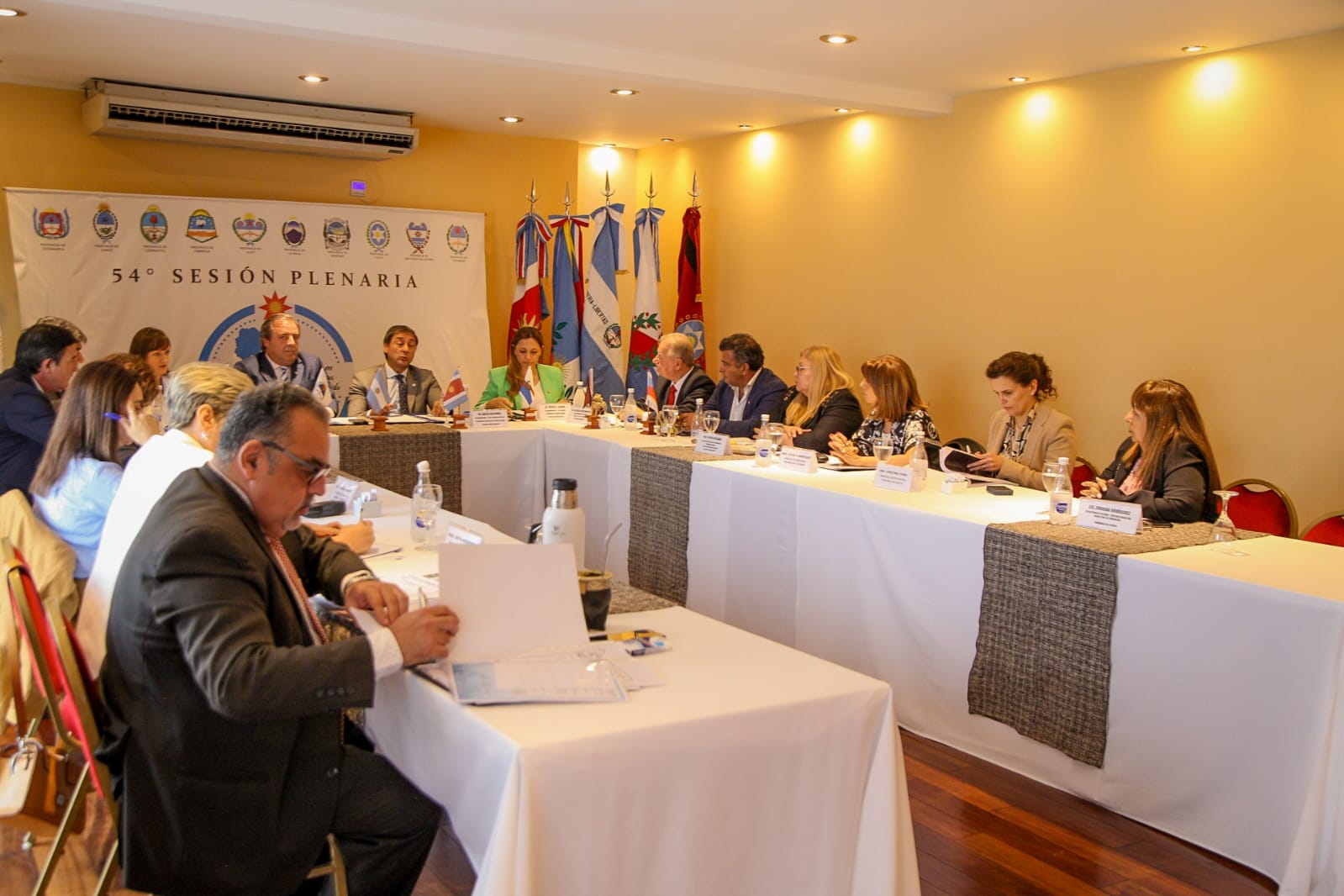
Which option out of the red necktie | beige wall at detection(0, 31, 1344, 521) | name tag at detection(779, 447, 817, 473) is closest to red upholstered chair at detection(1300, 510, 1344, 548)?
beige wall at detection(0, 31, 1344, 521)

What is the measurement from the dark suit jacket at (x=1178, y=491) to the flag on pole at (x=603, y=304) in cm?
490

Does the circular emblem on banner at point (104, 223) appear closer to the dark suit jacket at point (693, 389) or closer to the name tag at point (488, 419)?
the name tag at point (488, 419)

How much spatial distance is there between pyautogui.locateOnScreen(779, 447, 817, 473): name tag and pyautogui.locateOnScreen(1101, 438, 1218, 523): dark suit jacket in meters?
1.09

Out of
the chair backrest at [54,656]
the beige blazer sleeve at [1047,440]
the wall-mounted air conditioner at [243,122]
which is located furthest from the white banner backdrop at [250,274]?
the chair backrest at [54,656]

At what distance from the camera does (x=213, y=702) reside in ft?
5.20

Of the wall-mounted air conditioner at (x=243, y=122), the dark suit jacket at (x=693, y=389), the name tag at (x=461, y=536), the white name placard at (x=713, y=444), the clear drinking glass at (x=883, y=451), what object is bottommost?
the name tag at (x=461, y=536)

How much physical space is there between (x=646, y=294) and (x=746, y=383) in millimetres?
2389

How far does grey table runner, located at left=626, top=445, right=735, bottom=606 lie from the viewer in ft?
14.4

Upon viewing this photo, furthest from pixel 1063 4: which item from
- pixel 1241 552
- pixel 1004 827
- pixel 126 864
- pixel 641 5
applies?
pixel 126 864

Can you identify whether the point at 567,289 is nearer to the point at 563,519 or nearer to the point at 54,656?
the point at 563,519

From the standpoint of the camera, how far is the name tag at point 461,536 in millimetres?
2639

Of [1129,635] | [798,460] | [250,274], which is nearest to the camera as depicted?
[1129,635]

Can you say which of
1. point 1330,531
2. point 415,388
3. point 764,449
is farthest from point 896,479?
point 415,388

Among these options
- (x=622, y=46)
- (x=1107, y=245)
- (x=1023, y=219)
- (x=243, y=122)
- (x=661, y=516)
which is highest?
(x=622, y=46)
